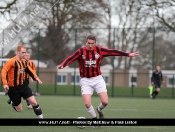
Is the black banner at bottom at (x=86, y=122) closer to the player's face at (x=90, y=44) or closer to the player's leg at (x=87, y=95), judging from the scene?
the player's leg at (x=87, y=95)

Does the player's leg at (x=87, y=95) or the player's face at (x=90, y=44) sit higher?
the player's face at (x=90, y=44)

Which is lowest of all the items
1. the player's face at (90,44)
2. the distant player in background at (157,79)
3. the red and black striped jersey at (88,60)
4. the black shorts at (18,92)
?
the distant player in background at (157,79)

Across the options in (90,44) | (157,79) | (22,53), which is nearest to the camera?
(90,44)

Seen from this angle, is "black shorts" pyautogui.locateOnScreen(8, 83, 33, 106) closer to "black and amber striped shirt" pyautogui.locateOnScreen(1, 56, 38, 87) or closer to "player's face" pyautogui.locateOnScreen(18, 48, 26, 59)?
"black and amber striped shirt" pyautogui.locateOnScreen(1, 56, 38, 87)

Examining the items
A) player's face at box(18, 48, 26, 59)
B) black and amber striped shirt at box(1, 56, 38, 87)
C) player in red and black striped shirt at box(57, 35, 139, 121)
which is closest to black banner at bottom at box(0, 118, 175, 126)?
player in red and black striped shirt at box(57, 35, 139, 121)

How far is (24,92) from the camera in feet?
33.0

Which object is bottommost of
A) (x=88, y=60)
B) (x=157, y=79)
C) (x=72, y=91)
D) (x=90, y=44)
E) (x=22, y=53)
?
(x=72, y=91)

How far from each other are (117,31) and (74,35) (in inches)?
100

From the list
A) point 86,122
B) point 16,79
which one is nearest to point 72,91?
point 16,79

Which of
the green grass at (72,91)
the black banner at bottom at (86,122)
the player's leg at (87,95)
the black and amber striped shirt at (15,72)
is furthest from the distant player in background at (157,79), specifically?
the black banner at bottom at (86,122)

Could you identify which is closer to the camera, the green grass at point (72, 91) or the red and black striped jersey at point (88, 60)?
the red and black striped jersey at point (88, 60)

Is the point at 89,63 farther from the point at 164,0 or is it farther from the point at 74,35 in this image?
the point at 164,0

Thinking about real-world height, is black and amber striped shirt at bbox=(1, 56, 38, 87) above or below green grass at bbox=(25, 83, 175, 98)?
above

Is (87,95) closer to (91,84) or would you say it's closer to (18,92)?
(91,84)
